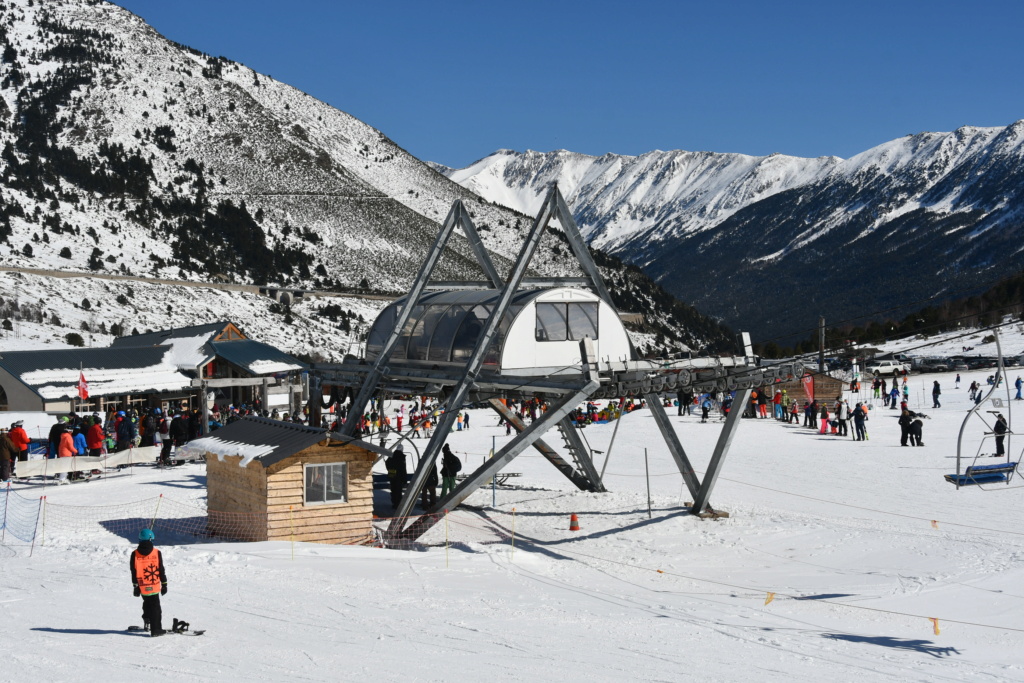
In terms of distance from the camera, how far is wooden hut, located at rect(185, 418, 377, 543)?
15.8 meters

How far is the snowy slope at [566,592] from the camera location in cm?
1005

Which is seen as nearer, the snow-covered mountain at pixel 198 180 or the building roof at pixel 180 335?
the building roof at pixel 180 335

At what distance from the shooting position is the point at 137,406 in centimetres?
4259

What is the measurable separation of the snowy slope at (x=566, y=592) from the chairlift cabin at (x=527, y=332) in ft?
10.6

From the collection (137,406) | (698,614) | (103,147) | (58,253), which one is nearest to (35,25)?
(103,147)

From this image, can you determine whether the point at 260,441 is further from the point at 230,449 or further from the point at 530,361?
the point at 530,361

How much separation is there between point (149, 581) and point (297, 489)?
5515 mm

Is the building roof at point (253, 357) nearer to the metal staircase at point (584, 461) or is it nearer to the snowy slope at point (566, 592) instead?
the snowy slope at point (566, 592)

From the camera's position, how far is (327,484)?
16.4 metres

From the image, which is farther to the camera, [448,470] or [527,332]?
[448,470]

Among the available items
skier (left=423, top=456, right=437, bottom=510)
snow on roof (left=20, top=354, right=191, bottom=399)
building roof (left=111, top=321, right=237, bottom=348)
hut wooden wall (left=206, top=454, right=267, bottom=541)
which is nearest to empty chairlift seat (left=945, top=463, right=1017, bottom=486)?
skier (left=423, top=456, right=437, bottom=510)

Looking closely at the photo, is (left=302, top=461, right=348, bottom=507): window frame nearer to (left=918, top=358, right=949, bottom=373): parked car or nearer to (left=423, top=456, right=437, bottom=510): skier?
(left=423, top=456, right=437, bottom=510): skier

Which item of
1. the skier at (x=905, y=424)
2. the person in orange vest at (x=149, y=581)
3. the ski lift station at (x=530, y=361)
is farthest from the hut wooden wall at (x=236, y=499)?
the skier at (x=905, y=424)

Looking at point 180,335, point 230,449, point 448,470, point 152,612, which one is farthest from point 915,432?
point 180,335
